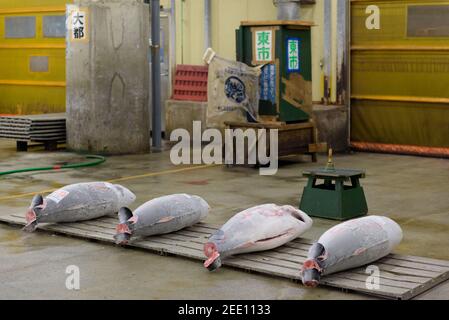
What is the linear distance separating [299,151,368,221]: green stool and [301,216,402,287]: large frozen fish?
1458 mm

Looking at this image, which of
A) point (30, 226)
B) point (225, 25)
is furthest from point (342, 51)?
point (30, 226)

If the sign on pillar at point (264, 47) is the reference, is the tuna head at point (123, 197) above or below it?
below

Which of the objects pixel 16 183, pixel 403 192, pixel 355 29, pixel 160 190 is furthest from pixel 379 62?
pixel 16 183

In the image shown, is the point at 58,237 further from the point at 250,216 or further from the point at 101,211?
the point at 250,216

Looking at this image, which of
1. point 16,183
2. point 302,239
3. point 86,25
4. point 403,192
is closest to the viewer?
point 302,239

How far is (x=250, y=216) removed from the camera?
614 centimetres

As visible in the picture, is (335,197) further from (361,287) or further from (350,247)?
(361,287)

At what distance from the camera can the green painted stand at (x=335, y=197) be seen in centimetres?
757

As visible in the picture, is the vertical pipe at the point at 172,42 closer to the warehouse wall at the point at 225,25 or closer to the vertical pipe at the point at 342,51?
the warehouse wall at the point at 225,25

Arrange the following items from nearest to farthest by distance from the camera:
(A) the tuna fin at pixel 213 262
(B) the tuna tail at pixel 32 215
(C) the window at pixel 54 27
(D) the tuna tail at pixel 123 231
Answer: (A) the tuna fin at pixel 213 262, (D) the tuna tail at pixel 123 231, (B) the tuna tail at pixel 32 215, (C) the window at pixel 54 27

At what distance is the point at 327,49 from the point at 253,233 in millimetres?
7252

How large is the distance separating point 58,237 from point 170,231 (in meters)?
0.97

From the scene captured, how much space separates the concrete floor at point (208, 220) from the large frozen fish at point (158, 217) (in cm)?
20

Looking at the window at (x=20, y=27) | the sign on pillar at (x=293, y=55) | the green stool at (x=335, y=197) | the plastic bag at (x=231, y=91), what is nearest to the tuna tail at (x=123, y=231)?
the green stool at (x=335, y=197)
